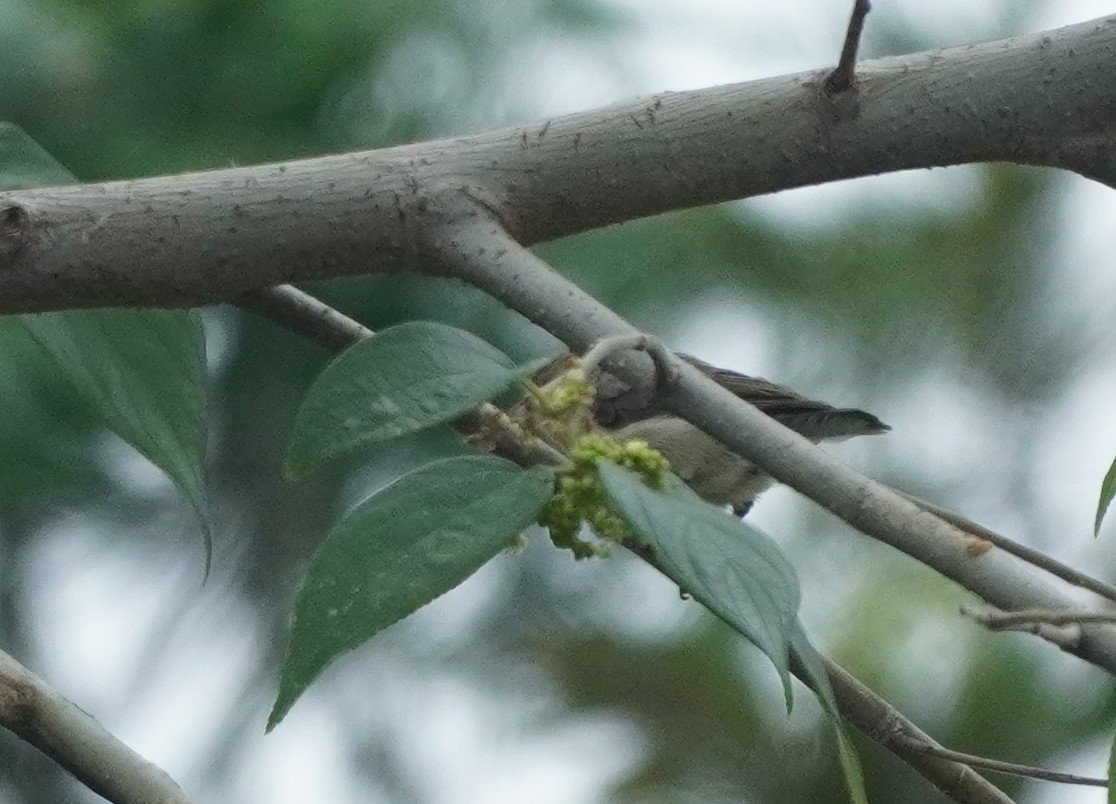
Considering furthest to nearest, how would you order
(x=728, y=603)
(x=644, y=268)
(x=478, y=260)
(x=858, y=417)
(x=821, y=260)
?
(x=821, y=260), (x=644, y=268), (x=858, y=417), (x=478, y=260), (x=728, y=603)

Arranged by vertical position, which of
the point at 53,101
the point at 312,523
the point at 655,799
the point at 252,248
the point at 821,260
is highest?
the point at 252,248

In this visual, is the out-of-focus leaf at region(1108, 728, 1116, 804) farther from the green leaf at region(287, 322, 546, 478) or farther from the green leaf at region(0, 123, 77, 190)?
the green leaf at region(0, 123, 77, 190)

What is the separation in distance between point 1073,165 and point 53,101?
878mm

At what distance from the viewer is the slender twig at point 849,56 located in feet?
1.31

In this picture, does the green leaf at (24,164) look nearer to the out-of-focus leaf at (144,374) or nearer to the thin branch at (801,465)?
the out-of-focus leaf at (144,374)

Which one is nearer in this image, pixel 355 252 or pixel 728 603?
pixel 728 603

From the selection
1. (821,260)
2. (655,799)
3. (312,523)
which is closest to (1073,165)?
(312,523)

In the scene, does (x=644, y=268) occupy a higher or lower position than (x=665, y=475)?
lower

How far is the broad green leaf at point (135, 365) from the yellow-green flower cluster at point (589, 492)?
8.8 inches

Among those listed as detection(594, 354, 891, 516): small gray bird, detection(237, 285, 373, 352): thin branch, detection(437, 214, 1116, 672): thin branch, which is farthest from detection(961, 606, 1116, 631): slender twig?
detection(594, 354, 891, 516): small gray bird

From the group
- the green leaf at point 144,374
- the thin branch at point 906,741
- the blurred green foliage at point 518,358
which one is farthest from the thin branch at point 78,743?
the blurred green foliage at point 518,358

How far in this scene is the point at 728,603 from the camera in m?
0.30

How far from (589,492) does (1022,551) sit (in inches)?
7.8

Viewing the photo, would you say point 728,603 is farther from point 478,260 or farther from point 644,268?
point 644,268
